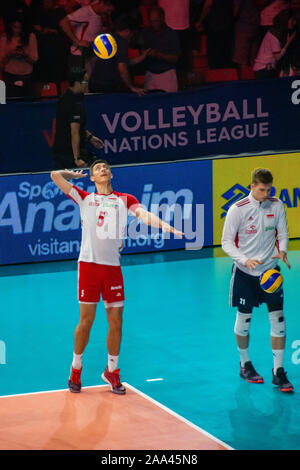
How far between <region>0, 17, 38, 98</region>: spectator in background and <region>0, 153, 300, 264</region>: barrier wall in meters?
2.72

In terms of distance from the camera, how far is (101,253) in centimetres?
Answer: 851

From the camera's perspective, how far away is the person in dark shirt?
14.4 meters

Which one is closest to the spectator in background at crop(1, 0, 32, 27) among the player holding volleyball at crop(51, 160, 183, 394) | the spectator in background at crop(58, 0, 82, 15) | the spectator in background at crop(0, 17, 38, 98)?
the spectator in background at crop(0, 17, 38, 98)

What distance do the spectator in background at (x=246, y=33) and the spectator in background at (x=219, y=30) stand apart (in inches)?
4.8

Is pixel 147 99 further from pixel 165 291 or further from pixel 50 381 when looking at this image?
pixel 50 381

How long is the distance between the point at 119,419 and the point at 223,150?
8.37 metres

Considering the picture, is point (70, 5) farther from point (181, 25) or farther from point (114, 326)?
point (114, 326)

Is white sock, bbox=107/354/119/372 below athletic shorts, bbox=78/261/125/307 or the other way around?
below

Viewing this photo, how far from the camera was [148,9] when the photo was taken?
17.1 m

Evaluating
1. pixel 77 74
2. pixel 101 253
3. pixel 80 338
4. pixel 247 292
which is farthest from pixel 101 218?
pixel 77 74

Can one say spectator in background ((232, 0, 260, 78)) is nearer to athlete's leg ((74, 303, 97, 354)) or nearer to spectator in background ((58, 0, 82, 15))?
spectator in background ((58, 0, 82, 15))

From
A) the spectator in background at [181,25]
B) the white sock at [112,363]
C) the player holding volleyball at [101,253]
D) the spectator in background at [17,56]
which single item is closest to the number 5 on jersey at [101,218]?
the player holding volleyball at [101,253]

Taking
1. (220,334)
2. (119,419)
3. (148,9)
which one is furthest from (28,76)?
(119,419)

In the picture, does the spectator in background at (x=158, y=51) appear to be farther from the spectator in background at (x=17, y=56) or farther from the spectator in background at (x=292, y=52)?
the spectator in background at (x=292, y=52)
